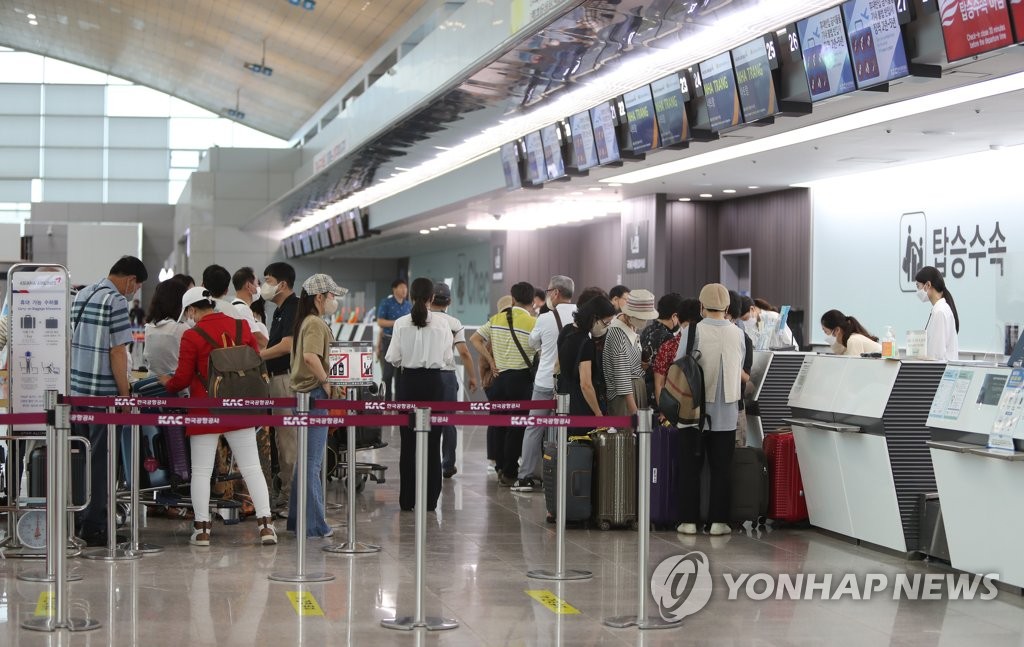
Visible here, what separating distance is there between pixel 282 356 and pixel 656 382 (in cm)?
240

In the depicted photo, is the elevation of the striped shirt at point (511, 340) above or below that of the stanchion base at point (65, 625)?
above

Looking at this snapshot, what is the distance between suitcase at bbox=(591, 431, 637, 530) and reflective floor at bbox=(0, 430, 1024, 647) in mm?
152

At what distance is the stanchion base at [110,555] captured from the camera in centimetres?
644

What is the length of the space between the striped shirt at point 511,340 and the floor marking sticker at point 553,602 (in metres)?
3.85

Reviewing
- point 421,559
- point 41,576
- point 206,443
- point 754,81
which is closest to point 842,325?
point 754,81

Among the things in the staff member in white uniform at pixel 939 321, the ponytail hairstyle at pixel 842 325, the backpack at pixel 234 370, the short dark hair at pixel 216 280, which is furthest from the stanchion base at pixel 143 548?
the staff member in white uniform at pixel 939 321

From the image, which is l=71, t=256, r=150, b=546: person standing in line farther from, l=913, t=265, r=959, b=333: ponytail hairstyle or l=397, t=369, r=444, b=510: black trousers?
l=913, t=265, r=959, b=333: ponytail hairstyle

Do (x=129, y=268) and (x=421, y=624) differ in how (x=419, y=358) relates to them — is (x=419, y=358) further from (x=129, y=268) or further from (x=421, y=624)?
Result: (x=421, y=624)

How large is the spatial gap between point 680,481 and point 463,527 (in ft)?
4.54

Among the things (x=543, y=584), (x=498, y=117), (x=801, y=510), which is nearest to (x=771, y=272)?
(x=498, y=117)

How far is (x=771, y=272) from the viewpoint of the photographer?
15.0 meters

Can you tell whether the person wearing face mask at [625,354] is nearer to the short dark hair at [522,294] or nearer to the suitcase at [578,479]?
the suitcase at [578,479]

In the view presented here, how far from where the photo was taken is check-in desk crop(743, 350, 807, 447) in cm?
799

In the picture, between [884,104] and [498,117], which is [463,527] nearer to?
[884,104]
